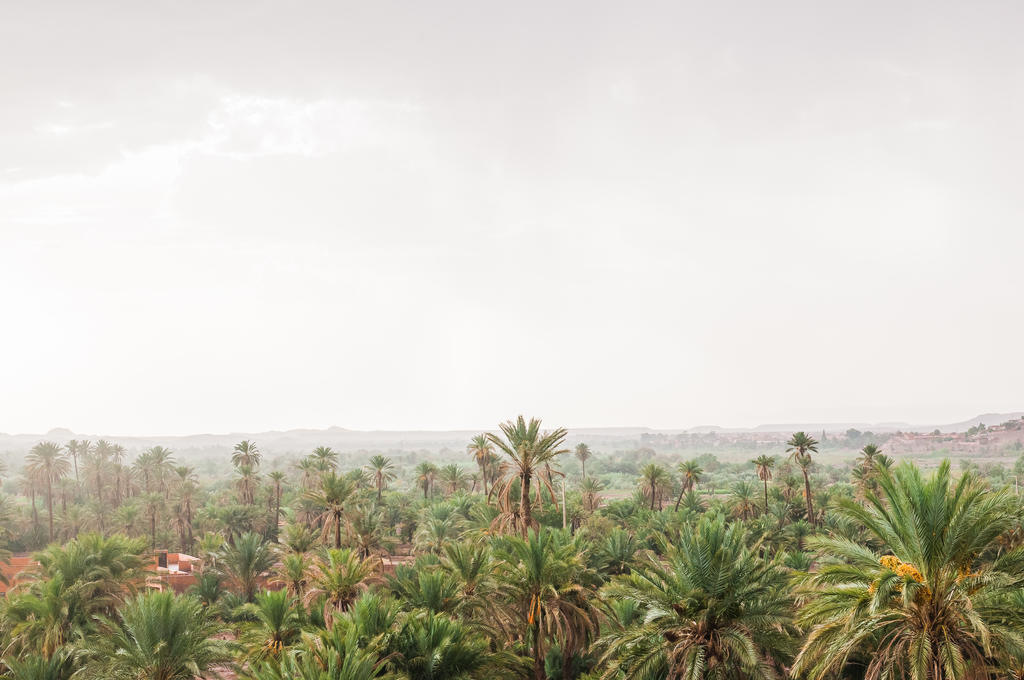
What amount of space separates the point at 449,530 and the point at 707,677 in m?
33.0

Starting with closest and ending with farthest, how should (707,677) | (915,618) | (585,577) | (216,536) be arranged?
(915,618)
(707,677)
(585,577)
(216,536)

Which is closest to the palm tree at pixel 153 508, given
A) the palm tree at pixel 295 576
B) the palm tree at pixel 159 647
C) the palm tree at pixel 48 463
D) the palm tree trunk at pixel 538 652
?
the palm tree at pixel 48 463

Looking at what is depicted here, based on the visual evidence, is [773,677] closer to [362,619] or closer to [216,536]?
[362,619]

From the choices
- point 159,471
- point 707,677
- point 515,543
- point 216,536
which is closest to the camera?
point 707,677

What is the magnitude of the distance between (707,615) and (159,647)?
16448mm

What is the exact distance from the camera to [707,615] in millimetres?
15742

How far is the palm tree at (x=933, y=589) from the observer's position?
39.9ft

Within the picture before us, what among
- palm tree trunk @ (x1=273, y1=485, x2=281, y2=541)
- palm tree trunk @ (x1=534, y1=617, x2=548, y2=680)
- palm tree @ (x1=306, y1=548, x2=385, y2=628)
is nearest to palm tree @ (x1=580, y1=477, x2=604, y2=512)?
palm tree trunk @ (x1=273, y1=485, x2=281, y2=541)

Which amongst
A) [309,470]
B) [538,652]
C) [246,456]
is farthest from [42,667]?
[309,470]

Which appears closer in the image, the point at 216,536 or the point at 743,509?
the point at 216,536

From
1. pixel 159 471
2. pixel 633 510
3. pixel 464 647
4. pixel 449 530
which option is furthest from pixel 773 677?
pixel 159 471

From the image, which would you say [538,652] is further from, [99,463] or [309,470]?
[99,463]

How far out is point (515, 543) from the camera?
22688 millimetres

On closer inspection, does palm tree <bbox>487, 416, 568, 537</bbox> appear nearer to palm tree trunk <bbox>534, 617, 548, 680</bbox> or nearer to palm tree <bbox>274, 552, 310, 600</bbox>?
palm tree trunk <bbox>534, 617, 548, 680</bbox>
